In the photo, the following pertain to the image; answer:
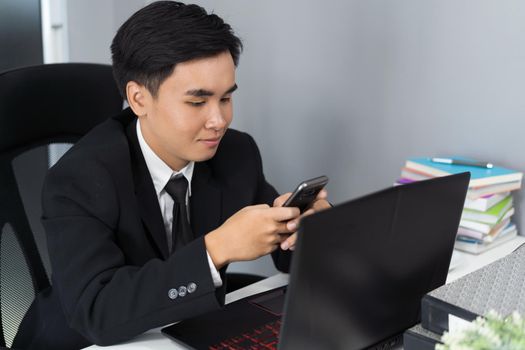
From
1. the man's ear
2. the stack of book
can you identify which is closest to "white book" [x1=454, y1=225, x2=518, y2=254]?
the stack of book

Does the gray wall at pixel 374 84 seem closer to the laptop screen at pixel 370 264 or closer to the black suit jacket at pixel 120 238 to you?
the black suit jacket at pixel 120 238

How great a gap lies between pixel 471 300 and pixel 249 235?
1.19ft

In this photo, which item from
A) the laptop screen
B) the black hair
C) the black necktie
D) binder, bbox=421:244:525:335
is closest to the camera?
the laptop screen

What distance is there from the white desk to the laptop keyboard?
79mm

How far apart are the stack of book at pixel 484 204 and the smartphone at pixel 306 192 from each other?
485mm

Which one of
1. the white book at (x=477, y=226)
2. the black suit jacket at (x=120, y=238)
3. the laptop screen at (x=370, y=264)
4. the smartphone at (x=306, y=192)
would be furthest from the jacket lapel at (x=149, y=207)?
the white book at (x=477, y=226)

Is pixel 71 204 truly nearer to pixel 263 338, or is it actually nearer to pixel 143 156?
pixel 143 156

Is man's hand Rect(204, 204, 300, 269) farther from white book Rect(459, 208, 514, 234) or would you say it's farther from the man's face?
white book Rect(459, 208, 514, 234)

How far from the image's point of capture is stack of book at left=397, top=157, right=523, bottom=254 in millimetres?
1502

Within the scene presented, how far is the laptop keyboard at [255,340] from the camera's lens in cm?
108

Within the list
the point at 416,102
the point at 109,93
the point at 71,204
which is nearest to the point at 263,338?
the point at 71,204

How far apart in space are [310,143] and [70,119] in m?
0.72

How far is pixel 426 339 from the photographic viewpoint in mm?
947

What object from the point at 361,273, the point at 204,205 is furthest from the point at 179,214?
the point at 361,273
